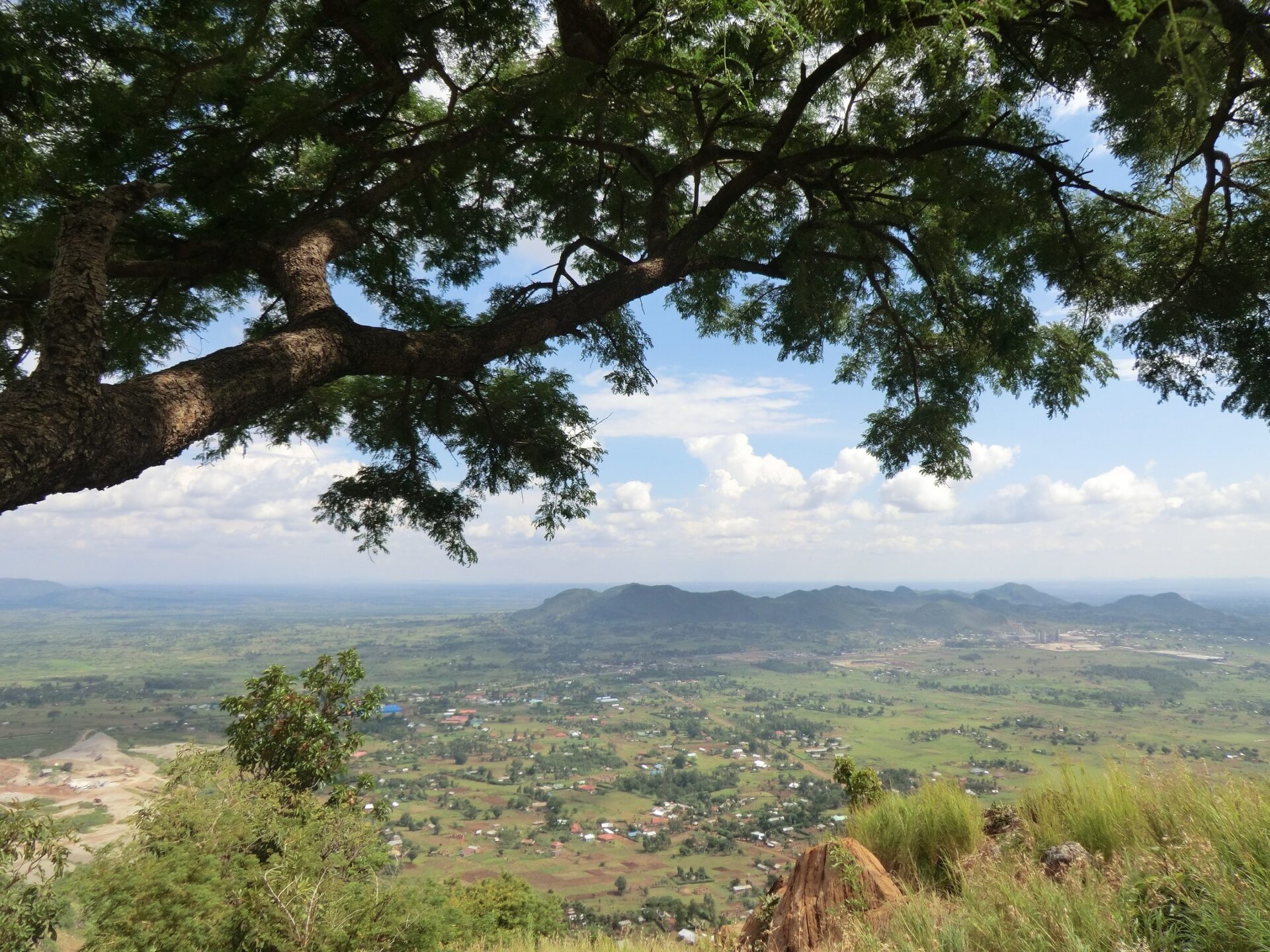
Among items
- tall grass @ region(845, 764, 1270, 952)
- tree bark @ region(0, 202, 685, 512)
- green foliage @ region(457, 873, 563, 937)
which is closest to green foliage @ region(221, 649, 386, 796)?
tree bark @ region(0, 202, 685, 512)

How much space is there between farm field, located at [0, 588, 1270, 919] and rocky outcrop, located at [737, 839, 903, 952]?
115 centimetres

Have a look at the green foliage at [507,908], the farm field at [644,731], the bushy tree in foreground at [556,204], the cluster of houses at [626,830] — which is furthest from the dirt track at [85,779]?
the bushy tree in foreground at [556,204]

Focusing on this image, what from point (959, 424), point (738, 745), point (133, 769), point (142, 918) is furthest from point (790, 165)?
point (738, 745)

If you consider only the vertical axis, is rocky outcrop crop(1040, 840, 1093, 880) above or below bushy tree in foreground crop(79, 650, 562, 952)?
above

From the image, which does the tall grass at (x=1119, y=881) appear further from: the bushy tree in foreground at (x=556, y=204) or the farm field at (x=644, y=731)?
the bushy tree in foreground at (x=556, y=204)

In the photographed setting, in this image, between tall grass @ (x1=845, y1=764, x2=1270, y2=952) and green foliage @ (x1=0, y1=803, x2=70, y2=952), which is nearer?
tall grass @ (x1=845, y1=764, x2=1270, y2=952)

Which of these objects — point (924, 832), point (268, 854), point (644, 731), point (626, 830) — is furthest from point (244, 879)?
point (644, 731)

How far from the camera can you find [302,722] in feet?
18.9

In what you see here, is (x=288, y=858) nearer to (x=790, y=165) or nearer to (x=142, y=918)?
(x=142, y=918)

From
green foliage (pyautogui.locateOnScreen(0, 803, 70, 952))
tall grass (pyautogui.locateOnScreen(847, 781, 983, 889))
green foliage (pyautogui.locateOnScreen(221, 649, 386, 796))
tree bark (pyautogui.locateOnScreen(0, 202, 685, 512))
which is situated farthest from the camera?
green foliage (pyautogui.locateOnScreen(221, 649, 386, 796))

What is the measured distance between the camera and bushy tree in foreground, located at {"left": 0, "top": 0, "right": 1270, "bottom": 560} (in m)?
2.52

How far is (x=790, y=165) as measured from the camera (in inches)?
152

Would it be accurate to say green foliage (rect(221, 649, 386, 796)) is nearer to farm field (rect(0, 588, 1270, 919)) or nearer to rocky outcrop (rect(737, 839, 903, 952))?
farm field (rect(0, 588, 1270, 919))

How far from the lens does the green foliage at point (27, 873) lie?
360 centimetres
